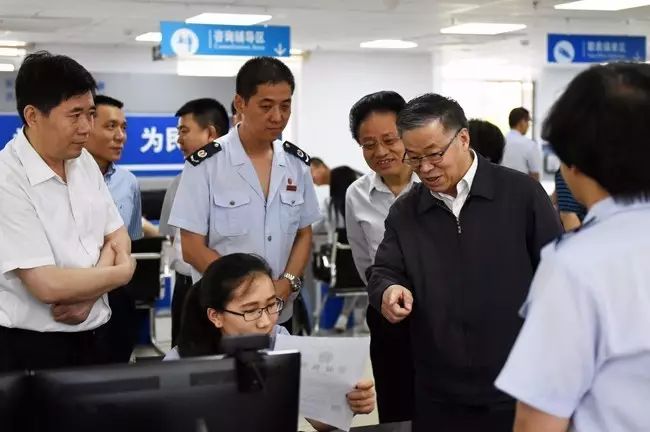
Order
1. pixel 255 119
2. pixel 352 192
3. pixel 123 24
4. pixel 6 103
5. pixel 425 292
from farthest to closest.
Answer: pixel 123 24
pixel 6 103
pixel 352 192
pixel 255 119
pixel 425 292

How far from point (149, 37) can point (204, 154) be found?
9254mm

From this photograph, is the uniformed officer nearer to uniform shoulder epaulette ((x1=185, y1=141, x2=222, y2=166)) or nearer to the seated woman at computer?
uniform shoulder epaulette ((x1=185, y1=141, x2=222, y2=166))

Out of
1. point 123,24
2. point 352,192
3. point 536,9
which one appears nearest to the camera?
point 352,192

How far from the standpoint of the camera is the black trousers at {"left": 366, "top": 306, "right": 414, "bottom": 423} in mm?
3346

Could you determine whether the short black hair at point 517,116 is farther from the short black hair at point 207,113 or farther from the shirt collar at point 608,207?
the shirt collar at point 608,207

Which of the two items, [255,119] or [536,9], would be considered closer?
[255,119]

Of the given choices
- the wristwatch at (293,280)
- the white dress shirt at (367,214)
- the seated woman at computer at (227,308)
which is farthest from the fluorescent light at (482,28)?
the seated woman at computer at (227,308)

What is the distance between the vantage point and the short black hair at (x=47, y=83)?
2670 mm

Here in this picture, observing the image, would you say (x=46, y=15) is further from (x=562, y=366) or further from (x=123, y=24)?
(x=562, y=366)

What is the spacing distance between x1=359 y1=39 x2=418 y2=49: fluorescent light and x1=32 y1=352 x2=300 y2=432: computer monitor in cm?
1185

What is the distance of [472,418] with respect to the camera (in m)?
2.58

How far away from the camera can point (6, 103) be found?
9.36 m

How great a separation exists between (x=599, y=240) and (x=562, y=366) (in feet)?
0.65

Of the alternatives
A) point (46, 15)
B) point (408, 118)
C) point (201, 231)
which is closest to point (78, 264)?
point (201, 231)
